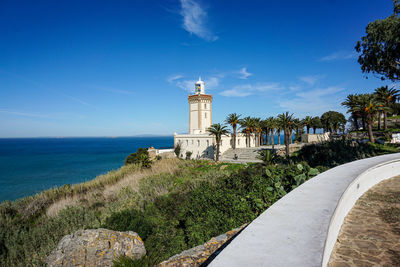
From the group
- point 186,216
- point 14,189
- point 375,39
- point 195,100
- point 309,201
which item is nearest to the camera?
point 309,201

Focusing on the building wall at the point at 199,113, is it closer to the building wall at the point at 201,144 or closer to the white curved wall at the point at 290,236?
the building wall at the point at 201,144

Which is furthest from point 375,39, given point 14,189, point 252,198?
point 14,189

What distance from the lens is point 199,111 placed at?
41.8 metres

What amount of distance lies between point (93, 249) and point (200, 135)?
34972mm

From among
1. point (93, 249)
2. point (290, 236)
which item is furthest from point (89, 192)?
point (290, 236)

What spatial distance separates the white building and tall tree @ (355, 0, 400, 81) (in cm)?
2585

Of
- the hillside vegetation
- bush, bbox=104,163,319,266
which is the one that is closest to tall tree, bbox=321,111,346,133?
the hillside vegetation

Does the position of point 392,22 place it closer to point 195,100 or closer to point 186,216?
point 186,216

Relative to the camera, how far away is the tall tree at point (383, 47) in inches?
513

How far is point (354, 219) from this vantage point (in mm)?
3697

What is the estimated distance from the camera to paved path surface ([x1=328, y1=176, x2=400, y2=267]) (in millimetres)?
2438

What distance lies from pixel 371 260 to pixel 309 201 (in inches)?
35.8

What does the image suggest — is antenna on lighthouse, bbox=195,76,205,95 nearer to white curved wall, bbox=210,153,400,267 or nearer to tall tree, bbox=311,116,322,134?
tall tree, bbox=311,116,322,134

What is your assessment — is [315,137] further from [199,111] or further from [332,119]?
[199,111]
